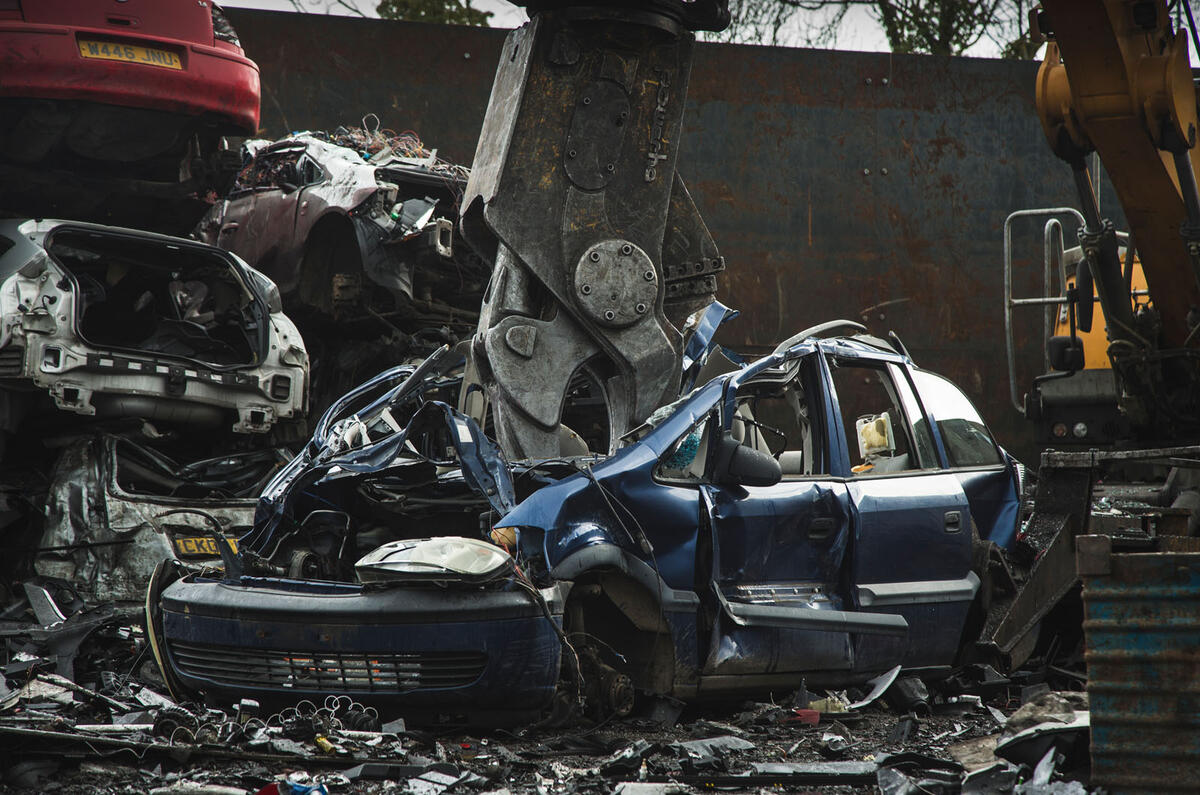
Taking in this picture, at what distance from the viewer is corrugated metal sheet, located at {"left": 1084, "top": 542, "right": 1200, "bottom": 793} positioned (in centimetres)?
329

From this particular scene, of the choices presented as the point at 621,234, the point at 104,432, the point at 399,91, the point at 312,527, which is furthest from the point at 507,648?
the point at 399,91

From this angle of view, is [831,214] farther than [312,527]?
Yes

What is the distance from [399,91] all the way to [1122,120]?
22.7 feet

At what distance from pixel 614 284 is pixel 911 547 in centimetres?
180

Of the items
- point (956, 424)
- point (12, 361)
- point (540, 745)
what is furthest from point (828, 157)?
point (540, 745)

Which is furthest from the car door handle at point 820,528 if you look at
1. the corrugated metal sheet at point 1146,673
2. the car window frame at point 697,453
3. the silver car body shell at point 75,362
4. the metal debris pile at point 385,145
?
the metal debris pile at point 385,145

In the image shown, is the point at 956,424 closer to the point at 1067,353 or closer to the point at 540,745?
the point at 540,745

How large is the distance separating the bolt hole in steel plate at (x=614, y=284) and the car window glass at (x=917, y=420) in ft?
4.07

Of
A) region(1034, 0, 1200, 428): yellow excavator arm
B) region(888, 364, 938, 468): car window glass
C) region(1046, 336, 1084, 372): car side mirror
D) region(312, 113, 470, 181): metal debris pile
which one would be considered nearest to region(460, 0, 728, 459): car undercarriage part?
region(888, 364, 938, 468): car window glass

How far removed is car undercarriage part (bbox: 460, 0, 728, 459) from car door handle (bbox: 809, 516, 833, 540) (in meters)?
1.05

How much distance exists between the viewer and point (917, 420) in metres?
6.00

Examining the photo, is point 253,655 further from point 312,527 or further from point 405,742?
point 312,527

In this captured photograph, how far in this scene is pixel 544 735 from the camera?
472 centimetres

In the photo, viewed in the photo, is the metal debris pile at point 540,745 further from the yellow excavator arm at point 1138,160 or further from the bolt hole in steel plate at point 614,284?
the yellow excavator arm at point 1138,160
